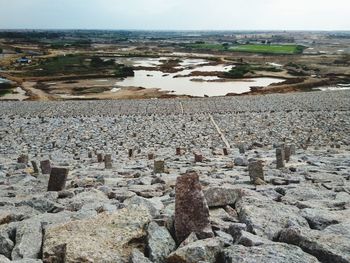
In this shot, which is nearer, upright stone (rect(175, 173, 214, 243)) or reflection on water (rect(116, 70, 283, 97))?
upright stone (rect(175, 173, 214, 243))

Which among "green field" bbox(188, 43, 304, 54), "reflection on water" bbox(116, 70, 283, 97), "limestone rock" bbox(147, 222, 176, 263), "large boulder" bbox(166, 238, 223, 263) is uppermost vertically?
"large boulder" bbox(166, 238, 223, 263)

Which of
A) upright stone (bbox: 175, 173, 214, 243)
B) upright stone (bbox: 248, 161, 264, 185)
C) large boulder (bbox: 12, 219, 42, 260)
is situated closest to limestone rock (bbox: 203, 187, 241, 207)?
upright stone (bbox: 175, 173, 214, 243)

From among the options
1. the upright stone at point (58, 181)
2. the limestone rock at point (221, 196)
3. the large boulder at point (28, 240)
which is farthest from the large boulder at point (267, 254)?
the upright stone at point (58, 181)

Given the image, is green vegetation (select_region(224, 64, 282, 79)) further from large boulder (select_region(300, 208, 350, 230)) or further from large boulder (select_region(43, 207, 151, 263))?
large boulder (select_region(43, 207, 151, 263))

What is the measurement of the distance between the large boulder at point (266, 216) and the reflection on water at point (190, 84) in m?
41.4

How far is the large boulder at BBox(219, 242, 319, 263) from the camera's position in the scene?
4.48 meters

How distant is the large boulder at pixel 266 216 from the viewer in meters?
5.46

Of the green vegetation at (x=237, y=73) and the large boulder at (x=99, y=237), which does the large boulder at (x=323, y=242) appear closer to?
the large boulder at (x=99, y=237)

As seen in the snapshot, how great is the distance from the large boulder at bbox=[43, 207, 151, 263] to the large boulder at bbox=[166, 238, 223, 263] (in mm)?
588

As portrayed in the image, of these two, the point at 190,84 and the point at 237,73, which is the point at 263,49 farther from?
the point at 190,84

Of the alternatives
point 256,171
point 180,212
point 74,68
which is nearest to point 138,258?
point 180,212

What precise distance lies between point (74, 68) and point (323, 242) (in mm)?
69790

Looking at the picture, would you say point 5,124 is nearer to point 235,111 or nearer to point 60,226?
point 235,111

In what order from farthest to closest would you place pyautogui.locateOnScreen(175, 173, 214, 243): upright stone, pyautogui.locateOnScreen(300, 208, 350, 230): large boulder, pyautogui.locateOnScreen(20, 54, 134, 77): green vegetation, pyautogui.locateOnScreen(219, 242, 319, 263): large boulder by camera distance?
pyautogui.locateOnScreen(20, 54, 134, 77): green vegetation → pyautogui.locateOnScreen(300, 208, 350, 230): large boulder → pyautogui.locateOnScreen(175, 173, 214, 243): upright stone → pyautogui.locateOnScreen(219, 242, 319, 263): large boulder
